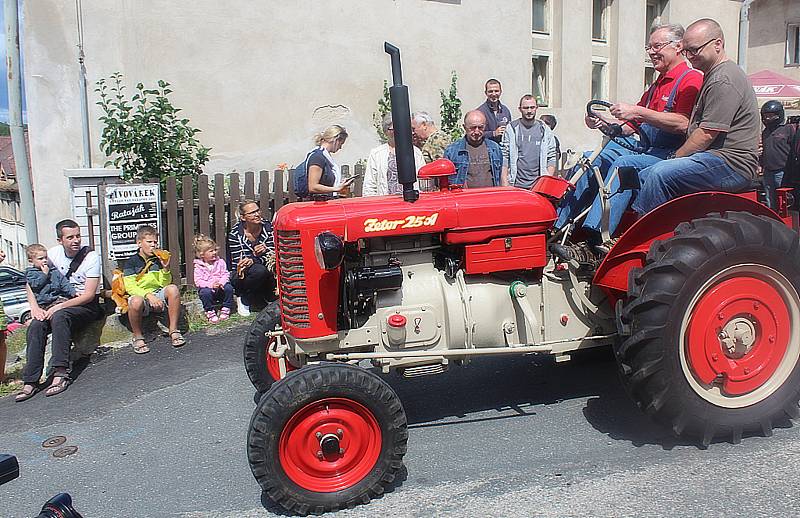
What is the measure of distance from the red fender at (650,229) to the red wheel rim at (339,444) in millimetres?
1515

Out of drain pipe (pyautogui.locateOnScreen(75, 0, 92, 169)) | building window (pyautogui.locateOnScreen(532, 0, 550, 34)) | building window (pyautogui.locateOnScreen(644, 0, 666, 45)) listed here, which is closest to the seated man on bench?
drain pipe (pyautogui.locateOnScreen(75, 0, 92, 169))

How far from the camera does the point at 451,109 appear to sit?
12.8 metres

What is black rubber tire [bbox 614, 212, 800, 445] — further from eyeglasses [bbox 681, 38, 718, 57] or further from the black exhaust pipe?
the black exhaust pipe

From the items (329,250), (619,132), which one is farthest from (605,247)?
(329,250)

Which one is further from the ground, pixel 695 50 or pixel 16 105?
pixel 16 105

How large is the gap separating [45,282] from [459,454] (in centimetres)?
396

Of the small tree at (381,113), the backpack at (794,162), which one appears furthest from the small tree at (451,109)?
the backpack at (794,162)

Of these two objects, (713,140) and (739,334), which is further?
(713,140)

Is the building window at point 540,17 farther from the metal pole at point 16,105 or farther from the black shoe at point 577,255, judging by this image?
the black shoe at point 577,255

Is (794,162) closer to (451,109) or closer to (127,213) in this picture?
(451,109)

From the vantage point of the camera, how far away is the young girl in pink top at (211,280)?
22.8ft

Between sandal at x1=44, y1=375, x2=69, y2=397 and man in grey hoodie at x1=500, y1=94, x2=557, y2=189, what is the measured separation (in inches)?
161

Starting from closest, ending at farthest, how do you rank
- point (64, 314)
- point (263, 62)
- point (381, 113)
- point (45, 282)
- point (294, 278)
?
point (294, 278) < point (64, 314) < point (45, 282) < point (263, 62) < point (381, 113)

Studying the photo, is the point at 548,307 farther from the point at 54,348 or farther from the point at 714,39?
the point at 54,348
